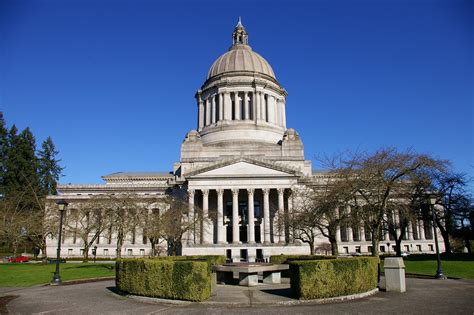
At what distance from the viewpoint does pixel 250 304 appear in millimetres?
14641

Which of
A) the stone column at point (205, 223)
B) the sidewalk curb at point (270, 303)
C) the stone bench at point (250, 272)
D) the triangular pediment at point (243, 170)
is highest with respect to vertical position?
the triangular pediment at point (243, 170)

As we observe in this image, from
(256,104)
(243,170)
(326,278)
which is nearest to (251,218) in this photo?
(243,170)

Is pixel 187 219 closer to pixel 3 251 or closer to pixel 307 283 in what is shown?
pixel 307 283

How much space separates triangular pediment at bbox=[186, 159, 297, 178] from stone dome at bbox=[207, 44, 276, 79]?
87.0ft

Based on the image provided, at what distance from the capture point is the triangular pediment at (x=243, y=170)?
5606cm

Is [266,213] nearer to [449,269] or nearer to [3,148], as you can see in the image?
[449,269]

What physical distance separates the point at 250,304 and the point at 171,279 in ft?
11.8

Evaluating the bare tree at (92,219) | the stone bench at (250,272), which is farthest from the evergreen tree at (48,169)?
the stone bench at (250,272)

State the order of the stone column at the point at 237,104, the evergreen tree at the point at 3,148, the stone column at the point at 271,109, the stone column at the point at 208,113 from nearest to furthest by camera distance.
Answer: the evergreen tree at the point at 3,148, the stone column at the point at 237,104, the stone column at the point at 271,109, the stone column at the point at 208,113

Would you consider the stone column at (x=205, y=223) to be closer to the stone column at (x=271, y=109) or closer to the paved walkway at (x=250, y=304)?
the stone column at (x=271, y=109)

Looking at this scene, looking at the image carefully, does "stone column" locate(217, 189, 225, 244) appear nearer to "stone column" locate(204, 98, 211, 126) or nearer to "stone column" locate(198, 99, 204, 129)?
"stone column" locate(204, 98, 211, 126)

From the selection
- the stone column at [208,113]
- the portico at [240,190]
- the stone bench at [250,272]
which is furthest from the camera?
the stone column at [208,113]

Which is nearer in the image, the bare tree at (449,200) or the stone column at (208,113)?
the bare tree at (449,200)

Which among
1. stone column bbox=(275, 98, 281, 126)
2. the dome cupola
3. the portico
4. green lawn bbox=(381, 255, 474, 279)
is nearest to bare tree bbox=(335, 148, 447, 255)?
green lawn bbox=(381, 255, 474, 279)
